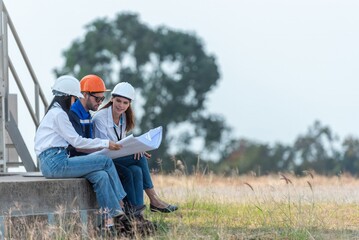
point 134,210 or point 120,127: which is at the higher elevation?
point 120,127

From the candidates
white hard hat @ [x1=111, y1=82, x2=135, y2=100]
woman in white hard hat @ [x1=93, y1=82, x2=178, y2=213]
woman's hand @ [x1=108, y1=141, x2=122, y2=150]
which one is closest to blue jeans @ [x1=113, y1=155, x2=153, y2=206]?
woman in white hard hat @ [x1=93, y1=82, x2=178, y2=213]

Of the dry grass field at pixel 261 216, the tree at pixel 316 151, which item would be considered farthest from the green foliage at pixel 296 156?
the dry grass field at pixel 261 216

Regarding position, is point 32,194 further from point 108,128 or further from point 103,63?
point 103,63

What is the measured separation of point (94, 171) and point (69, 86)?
3.29 ft

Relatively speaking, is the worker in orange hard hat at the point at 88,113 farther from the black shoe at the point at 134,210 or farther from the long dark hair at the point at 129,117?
the long dark hair at the point at 129,117

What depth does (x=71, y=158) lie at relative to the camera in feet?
41.1

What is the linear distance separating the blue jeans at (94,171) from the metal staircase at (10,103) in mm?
2168

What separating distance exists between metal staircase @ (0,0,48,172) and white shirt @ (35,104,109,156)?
6.74 ft

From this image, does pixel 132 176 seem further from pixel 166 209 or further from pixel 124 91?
pixel 124 91

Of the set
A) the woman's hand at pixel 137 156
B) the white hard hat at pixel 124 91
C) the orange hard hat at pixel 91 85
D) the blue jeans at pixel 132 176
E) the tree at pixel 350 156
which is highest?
the orange hard hat at pixel 91 85

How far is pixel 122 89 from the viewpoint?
12.9 m

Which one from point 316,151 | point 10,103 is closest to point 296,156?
point 316,151

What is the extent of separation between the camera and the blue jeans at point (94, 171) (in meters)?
12.3

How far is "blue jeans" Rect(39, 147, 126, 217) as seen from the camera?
12344mm
